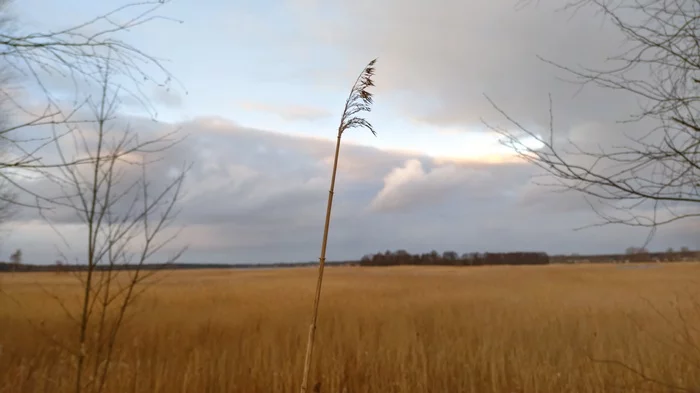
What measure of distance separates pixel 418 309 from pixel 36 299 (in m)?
11.7

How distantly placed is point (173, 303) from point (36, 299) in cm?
488

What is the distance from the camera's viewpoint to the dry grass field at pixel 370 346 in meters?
4.65

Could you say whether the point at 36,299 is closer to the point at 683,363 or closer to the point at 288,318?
the point at 288,318

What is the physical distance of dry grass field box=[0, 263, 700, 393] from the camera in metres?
4.65

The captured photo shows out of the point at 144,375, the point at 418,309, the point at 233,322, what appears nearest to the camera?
the point at 144,375

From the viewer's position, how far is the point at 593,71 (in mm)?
2594

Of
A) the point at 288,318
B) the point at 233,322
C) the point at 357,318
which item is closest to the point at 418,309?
the point at 357,318

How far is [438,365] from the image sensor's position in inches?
207

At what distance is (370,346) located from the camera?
652cm

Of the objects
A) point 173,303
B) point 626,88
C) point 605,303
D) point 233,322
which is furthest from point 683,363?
point 173,303

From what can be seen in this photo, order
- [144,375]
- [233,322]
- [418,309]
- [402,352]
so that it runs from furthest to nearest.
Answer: [418,309] → [233,322] → [402,352] → [144,375]

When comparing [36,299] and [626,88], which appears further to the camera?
[36,299]

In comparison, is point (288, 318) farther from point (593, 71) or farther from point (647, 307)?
point (647, 307)

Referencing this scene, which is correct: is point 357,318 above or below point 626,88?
below
